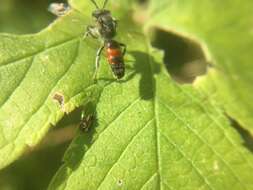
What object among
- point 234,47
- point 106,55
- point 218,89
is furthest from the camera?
point 234,47

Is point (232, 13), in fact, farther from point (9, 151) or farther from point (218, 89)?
point (9, 151)

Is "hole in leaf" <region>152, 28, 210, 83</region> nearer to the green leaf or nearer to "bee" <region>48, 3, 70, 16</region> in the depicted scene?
"bee" <region>48, 3, 70, 16</region>

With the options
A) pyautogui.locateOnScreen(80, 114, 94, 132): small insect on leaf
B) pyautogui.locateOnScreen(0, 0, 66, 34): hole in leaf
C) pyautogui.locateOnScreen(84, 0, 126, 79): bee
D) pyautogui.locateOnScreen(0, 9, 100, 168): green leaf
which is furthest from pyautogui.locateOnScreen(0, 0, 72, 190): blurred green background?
pyautogui.locateOnScreen(80, 114, 94, 132): small insect on leaf

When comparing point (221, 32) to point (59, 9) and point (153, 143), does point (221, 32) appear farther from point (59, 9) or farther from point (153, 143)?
point (153, 143)

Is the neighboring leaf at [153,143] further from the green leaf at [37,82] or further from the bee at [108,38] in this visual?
the green leaf at [37,82]

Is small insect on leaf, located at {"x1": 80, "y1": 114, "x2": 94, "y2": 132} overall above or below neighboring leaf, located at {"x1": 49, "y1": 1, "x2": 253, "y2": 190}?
above

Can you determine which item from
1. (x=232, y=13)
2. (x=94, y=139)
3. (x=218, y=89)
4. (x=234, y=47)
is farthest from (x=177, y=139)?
(x=232, y=13)

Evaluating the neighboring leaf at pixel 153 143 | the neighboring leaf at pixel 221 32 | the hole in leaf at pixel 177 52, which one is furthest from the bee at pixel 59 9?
the hole in leaf at pixel 177 52
